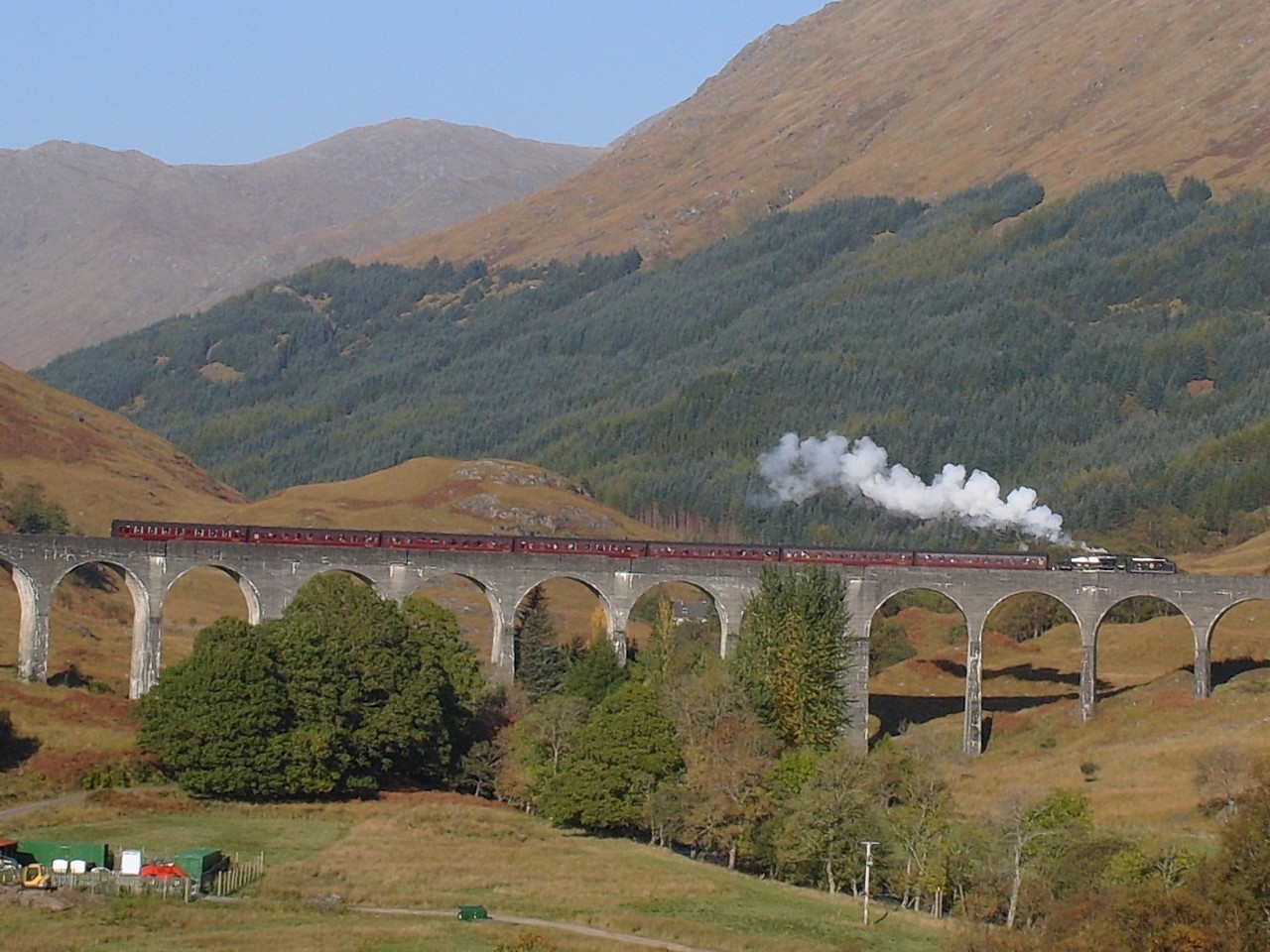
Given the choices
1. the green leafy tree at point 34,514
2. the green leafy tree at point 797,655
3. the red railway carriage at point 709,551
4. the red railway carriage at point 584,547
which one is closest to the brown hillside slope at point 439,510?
the green leafy tree at point 34,514

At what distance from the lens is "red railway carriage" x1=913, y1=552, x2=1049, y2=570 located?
114750mm

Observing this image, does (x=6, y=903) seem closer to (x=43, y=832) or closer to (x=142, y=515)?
(x=43, y=832)

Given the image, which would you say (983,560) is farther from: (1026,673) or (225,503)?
(225,503)

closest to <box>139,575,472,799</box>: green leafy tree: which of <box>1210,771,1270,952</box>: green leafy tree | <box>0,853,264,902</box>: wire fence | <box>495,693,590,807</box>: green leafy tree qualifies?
<box>495,693,590,807</box>: green leafy tree

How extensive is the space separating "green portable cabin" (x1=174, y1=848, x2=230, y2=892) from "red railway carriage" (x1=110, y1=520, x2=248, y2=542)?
39337 millimetres

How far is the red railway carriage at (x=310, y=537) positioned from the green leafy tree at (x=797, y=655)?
73.4ft

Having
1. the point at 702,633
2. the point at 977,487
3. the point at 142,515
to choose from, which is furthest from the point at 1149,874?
the point at 142,515

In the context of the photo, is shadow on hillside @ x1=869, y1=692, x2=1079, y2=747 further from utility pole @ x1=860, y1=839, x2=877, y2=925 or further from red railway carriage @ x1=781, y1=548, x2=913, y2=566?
utility pole @ x1=860, y1=839, x2=877, y2=925

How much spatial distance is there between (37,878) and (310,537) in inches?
1884

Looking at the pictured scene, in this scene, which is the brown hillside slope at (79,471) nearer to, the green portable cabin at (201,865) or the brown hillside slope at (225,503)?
the brown hillside slope at (225,503)

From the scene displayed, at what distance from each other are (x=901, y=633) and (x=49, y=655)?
6157 centimetres

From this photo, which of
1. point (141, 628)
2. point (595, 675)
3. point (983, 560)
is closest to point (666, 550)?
point (595, 675)

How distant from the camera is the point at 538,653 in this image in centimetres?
10944

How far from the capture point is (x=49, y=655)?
10888cm
